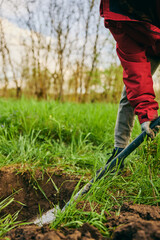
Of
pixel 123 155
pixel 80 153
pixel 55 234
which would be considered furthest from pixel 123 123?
pixel 55 234

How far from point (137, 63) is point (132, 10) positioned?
32 cm

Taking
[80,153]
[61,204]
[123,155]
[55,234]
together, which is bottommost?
[61,204]

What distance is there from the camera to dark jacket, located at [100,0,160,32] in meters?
1.32

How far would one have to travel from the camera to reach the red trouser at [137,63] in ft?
4.26

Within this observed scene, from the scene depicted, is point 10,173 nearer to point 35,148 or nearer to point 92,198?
point 35,148

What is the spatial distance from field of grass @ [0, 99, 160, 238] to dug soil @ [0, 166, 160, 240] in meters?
0.06

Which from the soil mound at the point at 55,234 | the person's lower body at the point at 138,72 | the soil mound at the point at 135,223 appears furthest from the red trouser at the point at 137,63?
the soil mound at the point at 55,234

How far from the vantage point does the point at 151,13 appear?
4.41 ft

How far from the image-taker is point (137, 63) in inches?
53.8

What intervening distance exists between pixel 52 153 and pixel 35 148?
200 mm

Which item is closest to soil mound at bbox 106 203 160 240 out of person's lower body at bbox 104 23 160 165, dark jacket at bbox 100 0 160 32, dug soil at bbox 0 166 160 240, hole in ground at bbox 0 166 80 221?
dug soil at bbox 0 166 160 240

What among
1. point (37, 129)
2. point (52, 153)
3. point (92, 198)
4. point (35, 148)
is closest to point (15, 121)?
point (37, 129)

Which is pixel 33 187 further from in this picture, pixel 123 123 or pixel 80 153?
pixel 123 123

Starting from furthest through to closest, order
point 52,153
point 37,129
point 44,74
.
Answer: point 44,74
point 37,129
point 52,153
